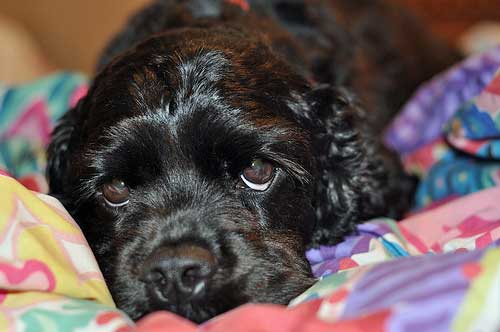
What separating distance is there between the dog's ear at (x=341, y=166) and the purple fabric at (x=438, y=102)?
662 mm

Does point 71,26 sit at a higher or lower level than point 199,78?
lower

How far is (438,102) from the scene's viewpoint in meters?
3.74

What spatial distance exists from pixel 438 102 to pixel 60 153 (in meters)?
1.95

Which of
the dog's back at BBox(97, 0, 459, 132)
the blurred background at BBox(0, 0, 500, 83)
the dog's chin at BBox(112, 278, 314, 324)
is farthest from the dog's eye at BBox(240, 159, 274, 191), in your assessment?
the blurred background at BBox(0, 0, 500, 83)

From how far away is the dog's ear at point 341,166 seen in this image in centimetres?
281

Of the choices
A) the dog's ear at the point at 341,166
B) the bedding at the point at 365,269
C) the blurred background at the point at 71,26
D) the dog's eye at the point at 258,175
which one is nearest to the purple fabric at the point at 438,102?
the bedding at the point at 365,269

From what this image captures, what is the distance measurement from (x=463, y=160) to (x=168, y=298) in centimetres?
179

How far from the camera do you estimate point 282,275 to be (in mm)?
2318

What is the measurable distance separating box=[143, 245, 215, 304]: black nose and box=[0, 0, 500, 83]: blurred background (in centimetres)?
450

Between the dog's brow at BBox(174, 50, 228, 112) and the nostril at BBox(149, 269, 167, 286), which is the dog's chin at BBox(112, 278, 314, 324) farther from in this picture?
the dog's brow at BBox(174, 50, 228, 112)

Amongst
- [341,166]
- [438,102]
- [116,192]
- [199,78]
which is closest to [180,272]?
[116,192]

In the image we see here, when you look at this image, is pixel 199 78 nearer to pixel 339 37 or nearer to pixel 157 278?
pixel 157 278

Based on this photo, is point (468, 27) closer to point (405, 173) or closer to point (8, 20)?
point (405, 173)

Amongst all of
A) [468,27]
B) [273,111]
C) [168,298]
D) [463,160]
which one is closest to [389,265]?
[168,298]
